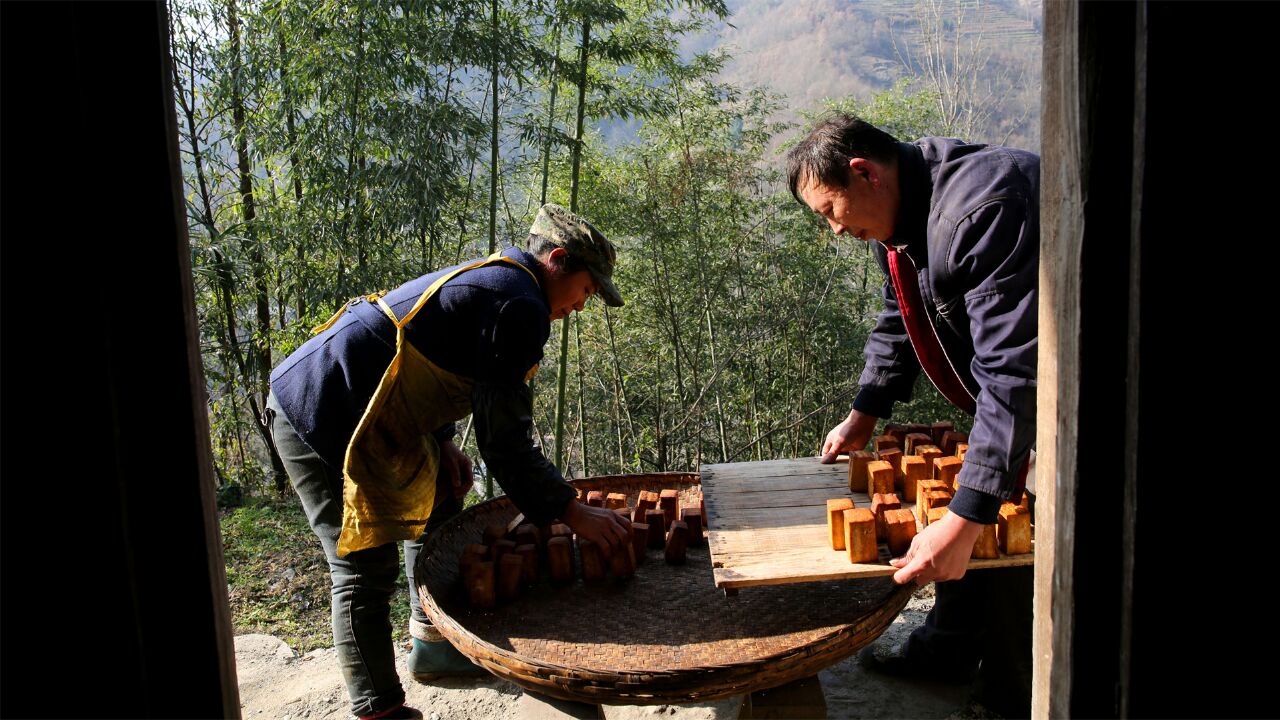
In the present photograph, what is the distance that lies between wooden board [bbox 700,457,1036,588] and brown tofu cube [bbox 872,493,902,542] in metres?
0.04

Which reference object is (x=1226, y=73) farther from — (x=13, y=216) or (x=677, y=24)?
(x=677, y=24)

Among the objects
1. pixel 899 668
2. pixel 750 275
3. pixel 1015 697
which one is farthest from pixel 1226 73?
pixel 750 275

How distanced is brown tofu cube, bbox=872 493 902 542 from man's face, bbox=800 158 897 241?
2.38ft

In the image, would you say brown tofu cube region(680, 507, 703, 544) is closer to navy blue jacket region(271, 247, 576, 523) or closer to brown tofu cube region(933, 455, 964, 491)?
navy blue jacket region(271, 247, 576, 523)

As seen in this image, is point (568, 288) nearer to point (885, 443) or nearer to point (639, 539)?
point (639, 539)

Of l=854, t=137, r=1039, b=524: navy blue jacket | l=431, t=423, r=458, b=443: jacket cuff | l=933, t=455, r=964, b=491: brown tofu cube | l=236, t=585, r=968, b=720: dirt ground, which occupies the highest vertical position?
l=854, t=137, r=1039, b=524: navy blue jacket

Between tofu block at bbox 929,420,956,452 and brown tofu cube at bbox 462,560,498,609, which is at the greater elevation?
tofu block at bbox 929,420,956,452

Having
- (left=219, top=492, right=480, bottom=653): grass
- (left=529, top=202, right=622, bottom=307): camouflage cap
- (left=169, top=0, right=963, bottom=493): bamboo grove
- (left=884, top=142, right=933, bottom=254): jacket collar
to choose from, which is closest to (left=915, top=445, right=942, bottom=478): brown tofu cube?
(left=884, top=142, right=933, bottom=254): jacket collar

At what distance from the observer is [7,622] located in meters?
1.04

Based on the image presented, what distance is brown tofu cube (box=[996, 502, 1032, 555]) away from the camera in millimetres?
2186

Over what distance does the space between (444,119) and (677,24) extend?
2477 millimetres

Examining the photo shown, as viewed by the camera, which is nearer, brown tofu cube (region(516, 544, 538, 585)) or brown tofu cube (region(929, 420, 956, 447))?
brown tofu cube (region(516, 544, 538, 585))

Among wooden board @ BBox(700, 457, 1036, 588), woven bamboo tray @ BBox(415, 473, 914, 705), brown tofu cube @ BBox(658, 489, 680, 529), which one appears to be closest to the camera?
woven bamboo tray @ BBox(415, 473, 914, 705)

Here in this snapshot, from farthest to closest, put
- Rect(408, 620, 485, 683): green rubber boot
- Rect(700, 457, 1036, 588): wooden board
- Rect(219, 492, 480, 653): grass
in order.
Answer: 1. Rect(219, 492, 480, 653): grass
2. Rect(408, 620, 485, 683): green rubber boot
3. Rect(700, 457, 1036, 588): wooden board
